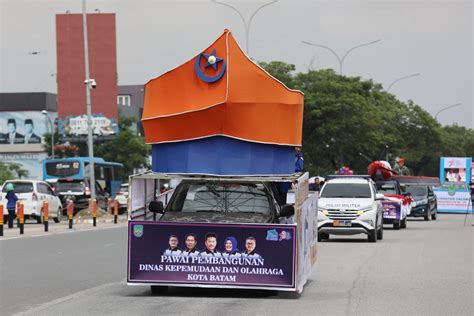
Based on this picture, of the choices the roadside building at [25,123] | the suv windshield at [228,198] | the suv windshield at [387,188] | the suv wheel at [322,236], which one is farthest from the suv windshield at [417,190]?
the roadside building at [25,123]

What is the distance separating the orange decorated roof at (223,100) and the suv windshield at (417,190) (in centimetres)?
3386

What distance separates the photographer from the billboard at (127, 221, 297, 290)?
1349 cm

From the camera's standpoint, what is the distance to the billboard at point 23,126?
12388 centimetres

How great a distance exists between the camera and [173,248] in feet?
45.1

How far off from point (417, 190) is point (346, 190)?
19028mm

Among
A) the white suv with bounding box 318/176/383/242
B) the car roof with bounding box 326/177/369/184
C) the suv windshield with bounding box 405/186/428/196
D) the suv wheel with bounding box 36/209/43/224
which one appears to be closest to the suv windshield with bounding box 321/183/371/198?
the white suv with bounding box 318/176/383/242

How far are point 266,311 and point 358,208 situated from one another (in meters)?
16.1

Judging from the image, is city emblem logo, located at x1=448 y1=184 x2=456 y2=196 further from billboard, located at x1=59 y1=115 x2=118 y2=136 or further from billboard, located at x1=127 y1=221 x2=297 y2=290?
billboard, located at x1=127 y1=221 x2=297 y2=290

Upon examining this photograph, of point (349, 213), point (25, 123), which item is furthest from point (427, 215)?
point (25, 123)

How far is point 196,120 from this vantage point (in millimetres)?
13867

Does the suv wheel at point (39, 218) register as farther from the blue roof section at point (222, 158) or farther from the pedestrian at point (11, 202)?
the blue roof section at point (222, 158)

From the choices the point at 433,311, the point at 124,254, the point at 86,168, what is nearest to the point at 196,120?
the point at 433,311

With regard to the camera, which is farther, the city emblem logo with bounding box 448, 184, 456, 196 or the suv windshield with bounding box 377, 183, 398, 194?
the city emblem logo with bounding box 448, 184, 456, 196

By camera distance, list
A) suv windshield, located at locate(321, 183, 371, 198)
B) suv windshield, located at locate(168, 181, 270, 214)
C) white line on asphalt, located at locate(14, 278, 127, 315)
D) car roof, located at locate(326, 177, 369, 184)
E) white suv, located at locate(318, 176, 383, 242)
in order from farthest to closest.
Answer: car roof, located at locate(326, 177, 369, 184) < suv windshield, located at locate(321, 183, 371, 198) < white suv, located at locate(318, 176, 383, 242) < suv windshield, located at locate(168, 181, 270, 214) < white line on asphalt, located at locate(14, 278, 127, 315)
